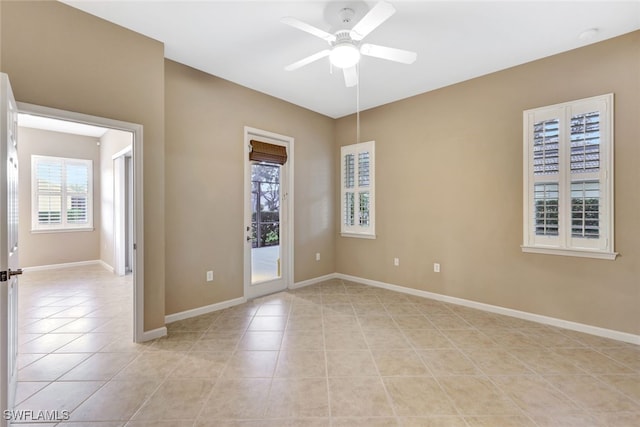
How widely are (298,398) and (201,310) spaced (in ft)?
6.40

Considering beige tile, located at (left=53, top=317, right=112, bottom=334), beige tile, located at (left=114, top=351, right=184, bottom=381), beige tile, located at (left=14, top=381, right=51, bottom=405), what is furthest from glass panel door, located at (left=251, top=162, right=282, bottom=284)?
beige tile, located at (left=14, top=381, right=51, bottom=405)

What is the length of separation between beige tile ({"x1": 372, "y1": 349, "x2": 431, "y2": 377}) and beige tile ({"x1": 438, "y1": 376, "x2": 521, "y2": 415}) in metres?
0.19

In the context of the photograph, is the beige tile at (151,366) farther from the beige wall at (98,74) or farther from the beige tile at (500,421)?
the beige tile at (500,421)

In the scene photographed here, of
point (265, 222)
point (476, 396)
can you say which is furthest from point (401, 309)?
point (265, 222)

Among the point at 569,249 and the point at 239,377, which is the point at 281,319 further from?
the point at 569,249

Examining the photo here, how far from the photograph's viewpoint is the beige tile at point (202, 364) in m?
2.18

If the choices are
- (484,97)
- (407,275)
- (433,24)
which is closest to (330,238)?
(407,275)

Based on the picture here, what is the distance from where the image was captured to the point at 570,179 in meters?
2.91

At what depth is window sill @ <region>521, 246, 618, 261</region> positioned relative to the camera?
8.97 ft

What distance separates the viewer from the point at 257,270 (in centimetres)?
416

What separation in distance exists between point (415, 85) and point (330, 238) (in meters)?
2.77

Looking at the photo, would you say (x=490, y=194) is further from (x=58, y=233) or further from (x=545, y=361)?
(x=58, y=233)

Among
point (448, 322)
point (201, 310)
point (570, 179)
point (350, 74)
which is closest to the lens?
point (350, 74)

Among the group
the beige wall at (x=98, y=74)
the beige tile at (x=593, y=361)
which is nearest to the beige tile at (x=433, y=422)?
the beige tile at (x=593, y=361)
